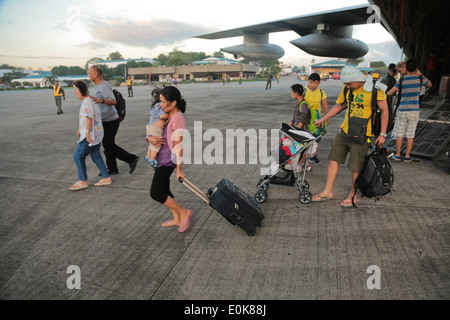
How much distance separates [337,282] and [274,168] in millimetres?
1960

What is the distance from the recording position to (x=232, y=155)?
6.54 meters

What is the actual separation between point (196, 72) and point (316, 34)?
7257cm

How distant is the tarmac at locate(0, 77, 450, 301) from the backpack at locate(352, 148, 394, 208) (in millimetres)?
375

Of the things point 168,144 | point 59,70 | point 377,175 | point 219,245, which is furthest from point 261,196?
point 59,70

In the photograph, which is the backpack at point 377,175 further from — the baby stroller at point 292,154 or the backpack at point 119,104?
the backpack at point 119,104

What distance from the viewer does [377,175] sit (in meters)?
3.57

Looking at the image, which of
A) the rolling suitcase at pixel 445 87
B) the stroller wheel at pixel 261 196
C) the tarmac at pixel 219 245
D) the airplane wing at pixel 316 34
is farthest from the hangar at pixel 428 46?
the stroller wheel at pixel 261 196

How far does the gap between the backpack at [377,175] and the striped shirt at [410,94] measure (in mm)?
3027

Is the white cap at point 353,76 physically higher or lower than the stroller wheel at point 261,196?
higher

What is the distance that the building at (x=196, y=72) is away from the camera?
82.2 meters

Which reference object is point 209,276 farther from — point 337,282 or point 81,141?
point 81,141

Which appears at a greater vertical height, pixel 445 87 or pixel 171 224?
pixel 445 87

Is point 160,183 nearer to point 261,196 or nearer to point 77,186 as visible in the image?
point 261,196
